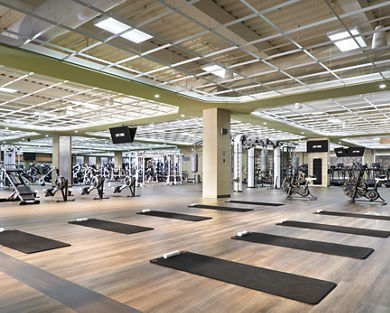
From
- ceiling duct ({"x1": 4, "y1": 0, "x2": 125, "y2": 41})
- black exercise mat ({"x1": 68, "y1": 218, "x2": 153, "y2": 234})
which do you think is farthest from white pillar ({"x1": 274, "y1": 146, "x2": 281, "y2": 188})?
ceiling duct ({"x1": 4, "y1": 0, "x2": 125, "y2": 41})

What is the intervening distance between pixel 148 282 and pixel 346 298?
1.59 meters

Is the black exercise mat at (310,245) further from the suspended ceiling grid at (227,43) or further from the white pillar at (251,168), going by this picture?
the white pillar at (251,168)

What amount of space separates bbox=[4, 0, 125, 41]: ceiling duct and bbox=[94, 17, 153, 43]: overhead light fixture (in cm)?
24

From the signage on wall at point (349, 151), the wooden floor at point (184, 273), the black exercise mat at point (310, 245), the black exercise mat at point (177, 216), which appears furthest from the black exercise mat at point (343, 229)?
the signage on wall at point (349, 151)

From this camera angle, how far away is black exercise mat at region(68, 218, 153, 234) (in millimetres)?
5039

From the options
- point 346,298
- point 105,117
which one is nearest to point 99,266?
point 346,298

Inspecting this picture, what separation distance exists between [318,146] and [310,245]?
15733 millimetres

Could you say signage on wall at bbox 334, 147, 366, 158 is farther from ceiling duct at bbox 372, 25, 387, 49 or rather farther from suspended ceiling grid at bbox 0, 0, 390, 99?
ceiling duct at bbox 372, 25, 387, 49

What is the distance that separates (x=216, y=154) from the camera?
35.5 feet

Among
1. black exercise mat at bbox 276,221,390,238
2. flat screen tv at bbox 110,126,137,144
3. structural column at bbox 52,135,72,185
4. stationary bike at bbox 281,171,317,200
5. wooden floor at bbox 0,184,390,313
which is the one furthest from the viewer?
structural column at bbox 52,135,72,185

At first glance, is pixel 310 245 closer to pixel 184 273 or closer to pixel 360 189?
pixel 184 273

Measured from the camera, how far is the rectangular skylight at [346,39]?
554 cm

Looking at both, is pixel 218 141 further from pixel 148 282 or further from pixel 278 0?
pixel 148 282

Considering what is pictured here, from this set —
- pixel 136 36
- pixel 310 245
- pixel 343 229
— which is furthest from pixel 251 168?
pixel 310 245
